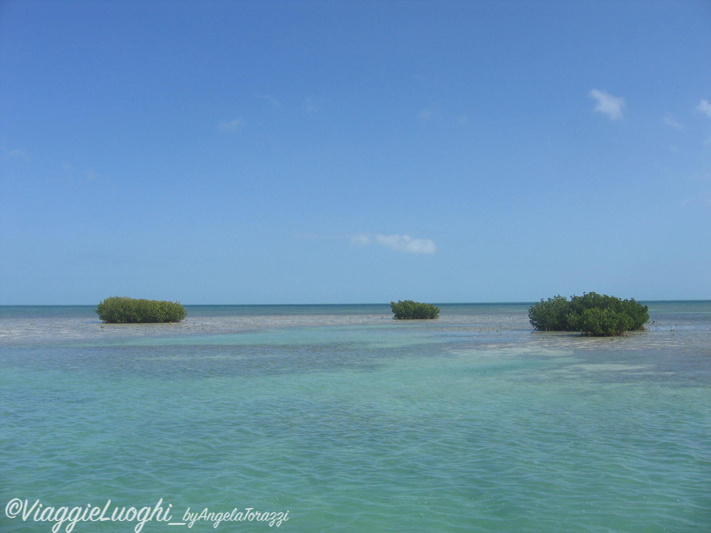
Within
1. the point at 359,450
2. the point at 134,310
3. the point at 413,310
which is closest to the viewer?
the point at 359,450

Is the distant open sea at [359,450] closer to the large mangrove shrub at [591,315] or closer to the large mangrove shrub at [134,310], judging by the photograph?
the large mangrove shrub at [591,315]

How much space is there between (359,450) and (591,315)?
86.8 ft

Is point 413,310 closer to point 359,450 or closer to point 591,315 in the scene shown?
point 591,315

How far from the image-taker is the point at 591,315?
105ft

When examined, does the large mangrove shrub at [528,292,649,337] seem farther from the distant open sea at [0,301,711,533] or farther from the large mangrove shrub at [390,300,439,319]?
the large mangrove shrub at [390,300,439,319]

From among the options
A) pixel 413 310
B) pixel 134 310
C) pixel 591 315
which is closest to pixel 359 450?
pixel 591 315

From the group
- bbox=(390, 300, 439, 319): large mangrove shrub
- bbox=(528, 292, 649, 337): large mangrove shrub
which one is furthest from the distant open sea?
bbox=(390, 300, 439, 319): large mangrove shrub

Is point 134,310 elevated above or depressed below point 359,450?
above

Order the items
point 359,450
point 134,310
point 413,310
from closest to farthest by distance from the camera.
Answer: point 359,450 < point 134,310 < point 413,310

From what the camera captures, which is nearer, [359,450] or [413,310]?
[359,450]

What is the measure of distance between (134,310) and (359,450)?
2030 inches

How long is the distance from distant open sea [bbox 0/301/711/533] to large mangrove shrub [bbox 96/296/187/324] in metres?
38.9

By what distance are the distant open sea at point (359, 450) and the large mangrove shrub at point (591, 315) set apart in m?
13.2

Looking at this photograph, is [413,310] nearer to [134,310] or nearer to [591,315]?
[134,310]
